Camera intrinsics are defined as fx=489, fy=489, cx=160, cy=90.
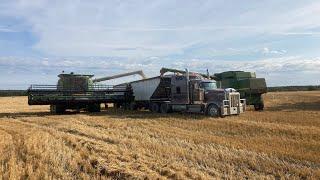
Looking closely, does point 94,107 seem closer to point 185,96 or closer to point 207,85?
point 185,96

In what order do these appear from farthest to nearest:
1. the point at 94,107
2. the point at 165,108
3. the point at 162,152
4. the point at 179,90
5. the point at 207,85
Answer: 1. the point at 94,107
2. the point at 165,108
3. the point at 179,90
4. the point at 207,85
5. the point at 162,152

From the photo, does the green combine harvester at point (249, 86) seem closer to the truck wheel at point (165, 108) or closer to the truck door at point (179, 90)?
the truck door at point (179, 90)

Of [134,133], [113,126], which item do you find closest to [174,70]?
[113,126]

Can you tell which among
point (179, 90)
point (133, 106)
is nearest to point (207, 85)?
point (179, 90)

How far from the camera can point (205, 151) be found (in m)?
14.5

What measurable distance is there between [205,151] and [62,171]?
14.8 ft

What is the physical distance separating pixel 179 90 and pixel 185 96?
0.87 m

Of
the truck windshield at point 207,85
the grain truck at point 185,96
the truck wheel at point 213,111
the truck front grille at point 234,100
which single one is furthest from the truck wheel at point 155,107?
the truck front grille at point 234,100

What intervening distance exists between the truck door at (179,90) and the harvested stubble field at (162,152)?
8.54 meters

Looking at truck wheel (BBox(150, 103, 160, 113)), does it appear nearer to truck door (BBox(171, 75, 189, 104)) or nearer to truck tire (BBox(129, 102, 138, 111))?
truck door (BBox(171, 75, 189, 104))

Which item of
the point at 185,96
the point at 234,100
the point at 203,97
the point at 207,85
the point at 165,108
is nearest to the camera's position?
the point at 234,100

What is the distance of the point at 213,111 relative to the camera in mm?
27656

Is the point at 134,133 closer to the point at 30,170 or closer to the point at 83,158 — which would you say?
the point at 83,158

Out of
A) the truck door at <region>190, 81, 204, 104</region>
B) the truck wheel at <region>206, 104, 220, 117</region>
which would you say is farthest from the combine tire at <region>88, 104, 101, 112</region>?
the truck wheel at <region>206, 104, 220, 117</region>
